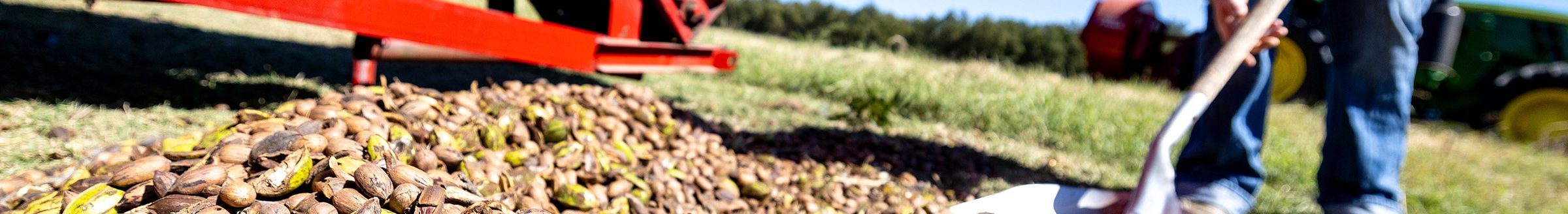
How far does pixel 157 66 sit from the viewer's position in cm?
286

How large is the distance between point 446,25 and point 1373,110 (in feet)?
7.25

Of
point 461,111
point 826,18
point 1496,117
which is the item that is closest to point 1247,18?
point 461,111

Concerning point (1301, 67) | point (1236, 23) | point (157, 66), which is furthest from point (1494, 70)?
point (157, 66)

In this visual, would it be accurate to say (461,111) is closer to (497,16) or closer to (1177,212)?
(497,16)

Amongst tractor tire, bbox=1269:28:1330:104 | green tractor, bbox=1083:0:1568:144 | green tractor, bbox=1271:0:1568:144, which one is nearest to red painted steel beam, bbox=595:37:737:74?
green tractor, bbox=1083:0:1568:144

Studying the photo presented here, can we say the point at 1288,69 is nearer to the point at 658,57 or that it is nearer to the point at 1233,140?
the point at 1233,140

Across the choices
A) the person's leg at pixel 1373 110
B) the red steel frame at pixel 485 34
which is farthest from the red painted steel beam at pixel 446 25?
the person's leg at pixel 1373 110

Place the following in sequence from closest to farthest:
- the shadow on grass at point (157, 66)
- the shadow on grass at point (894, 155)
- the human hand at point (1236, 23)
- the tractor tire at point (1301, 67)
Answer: the human hand at point (1236, 23)
the shadow on grass at point (157, 66)
the shadow on grass at point (894, 155)
the tractor tire at point (1301, 67)

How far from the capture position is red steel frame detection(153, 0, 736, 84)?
1.98 metres

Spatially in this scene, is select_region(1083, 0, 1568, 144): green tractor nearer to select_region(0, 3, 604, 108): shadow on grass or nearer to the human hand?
the human hand

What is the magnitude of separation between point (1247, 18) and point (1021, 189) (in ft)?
1.72

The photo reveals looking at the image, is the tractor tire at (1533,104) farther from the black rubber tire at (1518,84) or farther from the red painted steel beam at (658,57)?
the red painted steel beam at (658,57)

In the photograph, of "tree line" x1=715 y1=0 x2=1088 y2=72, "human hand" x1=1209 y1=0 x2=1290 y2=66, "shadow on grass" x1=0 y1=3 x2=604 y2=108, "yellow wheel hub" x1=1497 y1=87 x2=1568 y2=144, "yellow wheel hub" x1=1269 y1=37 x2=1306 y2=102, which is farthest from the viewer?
"tree line" x1=715 y1=0 x2=1088 y2=72

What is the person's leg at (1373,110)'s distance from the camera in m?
1.81
